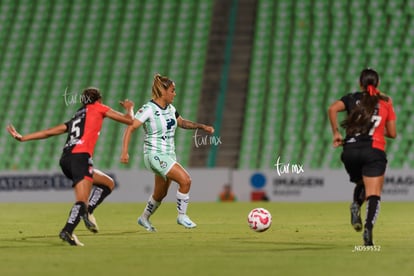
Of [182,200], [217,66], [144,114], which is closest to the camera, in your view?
[144,114]

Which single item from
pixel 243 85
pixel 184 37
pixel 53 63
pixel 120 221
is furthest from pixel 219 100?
pixel 120 221

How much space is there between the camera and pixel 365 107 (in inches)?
380

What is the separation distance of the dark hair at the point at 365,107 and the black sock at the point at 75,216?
9.69 feet

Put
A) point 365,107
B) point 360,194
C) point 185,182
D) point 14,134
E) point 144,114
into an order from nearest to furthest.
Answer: point 365,107 → point 360,194 → point 14,134 → point 144,114 → point 185,182

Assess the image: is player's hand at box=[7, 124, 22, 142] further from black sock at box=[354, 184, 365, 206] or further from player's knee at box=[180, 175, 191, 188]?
black sock at box=[354, 184, 365, 206]

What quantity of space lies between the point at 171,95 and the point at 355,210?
3.26 metres

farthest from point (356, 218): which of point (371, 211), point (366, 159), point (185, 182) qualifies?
point (185, 182)

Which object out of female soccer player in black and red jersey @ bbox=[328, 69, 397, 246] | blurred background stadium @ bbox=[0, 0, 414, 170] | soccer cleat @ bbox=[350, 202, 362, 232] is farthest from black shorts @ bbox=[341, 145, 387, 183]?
blurred background stadium @ bbox=[0, 0, 414, 170]

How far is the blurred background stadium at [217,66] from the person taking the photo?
26.2 m

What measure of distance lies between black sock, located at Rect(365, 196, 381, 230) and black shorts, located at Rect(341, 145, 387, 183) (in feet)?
0.84

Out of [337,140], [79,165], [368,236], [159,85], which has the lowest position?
[368,236]

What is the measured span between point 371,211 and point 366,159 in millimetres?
550

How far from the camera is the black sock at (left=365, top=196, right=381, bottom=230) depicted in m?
9.45

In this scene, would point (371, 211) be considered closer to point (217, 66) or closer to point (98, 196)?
point (98, 196)
